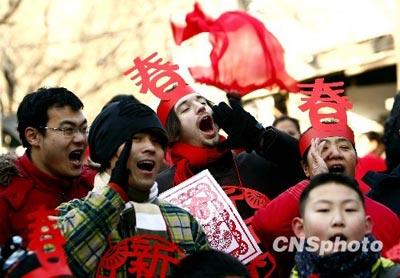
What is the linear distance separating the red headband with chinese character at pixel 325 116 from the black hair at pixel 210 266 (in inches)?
50.4

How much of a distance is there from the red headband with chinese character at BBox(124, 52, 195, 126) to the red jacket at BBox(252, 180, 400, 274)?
970mm

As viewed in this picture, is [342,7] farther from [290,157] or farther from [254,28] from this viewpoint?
[290,157]

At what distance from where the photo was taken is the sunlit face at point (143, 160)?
485 centimetres

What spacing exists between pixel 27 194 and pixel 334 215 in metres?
1.46

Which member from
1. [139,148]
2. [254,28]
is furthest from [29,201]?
[254,28]

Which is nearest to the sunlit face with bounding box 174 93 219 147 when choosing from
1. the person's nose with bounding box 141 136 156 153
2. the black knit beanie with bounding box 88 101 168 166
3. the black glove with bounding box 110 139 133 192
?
the black knit beanie with bounding box 88 101 168 166

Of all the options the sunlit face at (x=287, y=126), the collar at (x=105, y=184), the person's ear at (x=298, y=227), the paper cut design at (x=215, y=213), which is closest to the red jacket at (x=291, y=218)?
the paper cut design at (x=215, y=213)

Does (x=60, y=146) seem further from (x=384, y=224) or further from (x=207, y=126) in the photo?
(x=384, y=224)

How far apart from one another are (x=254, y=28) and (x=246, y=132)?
2.55 metres

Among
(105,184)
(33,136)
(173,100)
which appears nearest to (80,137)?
(33,136)

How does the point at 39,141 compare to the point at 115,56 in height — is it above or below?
above

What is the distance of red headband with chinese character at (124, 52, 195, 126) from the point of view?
5844 millimetres

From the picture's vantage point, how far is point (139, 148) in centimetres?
493

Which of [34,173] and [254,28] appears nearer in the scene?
[34,173]
